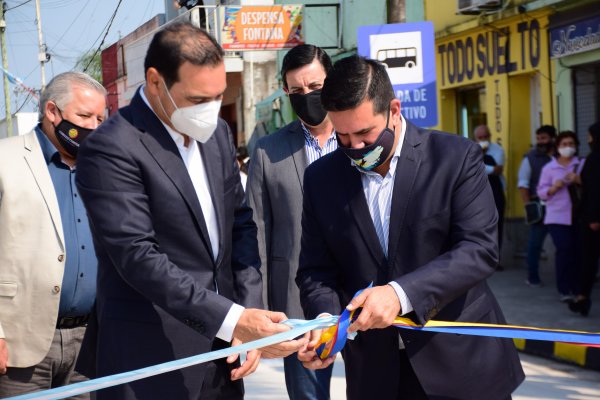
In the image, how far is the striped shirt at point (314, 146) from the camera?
538cm

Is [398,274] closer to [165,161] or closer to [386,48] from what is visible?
[165,161]

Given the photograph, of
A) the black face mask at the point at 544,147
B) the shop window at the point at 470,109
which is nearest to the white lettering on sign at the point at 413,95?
the black face mask at the point at 544,147

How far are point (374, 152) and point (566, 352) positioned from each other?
6.15m

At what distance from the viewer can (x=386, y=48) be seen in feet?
29.0

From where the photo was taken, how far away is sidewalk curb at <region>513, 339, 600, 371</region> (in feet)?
28.5

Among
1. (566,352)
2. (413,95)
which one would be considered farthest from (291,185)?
(566,352)

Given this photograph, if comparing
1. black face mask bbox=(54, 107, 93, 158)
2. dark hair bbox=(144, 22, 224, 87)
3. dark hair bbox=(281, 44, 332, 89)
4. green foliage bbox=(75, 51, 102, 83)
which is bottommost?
black face mask bbox=(54, 107, 93, 158)

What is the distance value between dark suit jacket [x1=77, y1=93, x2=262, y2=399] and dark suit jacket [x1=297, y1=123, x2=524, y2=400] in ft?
1.49

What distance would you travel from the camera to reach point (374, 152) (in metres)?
3.54

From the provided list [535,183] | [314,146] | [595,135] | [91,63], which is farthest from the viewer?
[535,183]

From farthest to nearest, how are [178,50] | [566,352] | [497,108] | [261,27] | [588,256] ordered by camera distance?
[261,27]
[497,108]
[588,256]
[566,352]
[178,50]

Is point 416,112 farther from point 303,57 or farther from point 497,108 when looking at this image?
point 497,108

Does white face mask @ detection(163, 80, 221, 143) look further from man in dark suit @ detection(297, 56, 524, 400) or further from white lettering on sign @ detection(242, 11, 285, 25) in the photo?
white lettering on sign @ detection(242, 11, 285, 25)

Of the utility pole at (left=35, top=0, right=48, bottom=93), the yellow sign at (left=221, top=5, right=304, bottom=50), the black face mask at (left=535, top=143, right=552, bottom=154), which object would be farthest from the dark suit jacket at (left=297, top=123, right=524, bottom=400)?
the yellow sign at (left=221, top=5, right=304, bottom=50)
